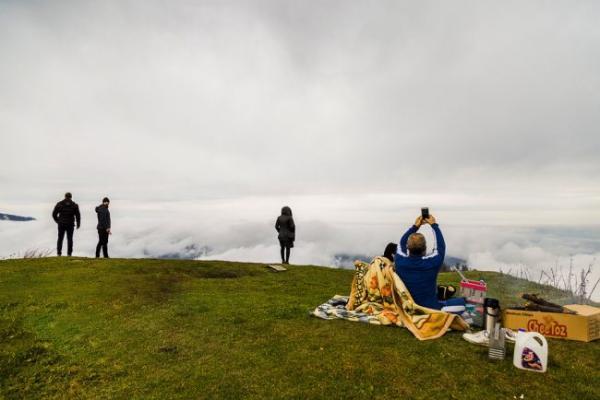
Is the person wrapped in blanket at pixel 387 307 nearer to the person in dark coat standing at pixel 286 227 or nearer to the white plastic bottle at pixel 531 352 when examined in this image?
the white plastic bottle at pixel 531 352

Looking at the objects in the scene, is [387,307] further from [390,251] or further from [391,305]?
[390,251]

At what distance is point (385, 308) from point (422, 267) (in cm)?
210

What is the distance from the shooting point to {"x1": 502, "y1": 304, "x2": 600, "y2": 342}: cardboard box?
10016 millimetres

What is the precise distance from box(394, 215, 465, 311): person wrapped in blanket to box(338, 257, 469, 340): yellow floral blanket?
1.01 ft

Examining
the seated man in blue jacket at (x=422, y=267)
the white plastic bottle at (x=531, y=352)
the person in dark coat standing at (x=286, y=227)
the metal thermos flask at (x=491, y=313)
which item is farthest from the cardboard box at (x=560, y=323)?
the person in dark coat standing at (x=286, y=227)

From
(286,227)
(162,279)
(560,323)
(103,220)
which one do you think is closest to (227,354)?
(560,323)

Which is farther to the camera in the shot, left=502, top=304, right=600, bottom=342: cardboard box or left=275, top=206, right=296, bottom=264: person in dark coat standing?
left=275, top=206, right=296, bottom=264: person in dark coat standing

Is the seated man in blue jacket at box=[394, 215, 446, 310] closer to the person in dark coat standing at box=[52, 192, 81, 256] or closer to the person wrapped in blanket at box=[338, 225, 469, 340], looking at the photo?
the person wrapped in blanket at box=[338, 225, 469, 340]

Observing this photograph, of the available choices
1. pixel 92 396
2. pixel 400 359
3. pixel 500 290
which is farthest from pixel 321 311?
pixel 500 290

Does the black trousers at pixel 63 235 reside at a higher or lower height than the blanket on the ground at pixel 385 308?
higher

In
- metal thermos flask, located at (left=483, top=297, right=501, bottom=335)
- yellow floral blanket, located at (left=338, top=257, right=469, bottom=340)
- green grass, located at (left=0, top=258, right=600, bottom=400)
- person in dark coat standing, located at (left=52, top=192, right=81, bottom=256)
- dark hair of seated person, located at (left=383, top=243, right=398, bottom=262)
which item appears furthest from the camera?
person in dark coat standing, located at (left=52, top=192, right=81, bottom=256)

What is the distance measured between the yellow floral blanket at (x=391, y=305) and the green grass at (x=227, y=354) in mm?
404

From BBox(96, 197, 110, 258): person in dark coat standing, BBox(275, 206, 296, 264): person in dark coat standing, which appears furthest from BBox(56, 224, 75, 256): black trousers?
BBox(275, 206, 296, 264): person in dark coat standing

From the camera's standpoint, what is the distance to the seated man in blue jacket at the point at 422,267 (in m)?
11.2
